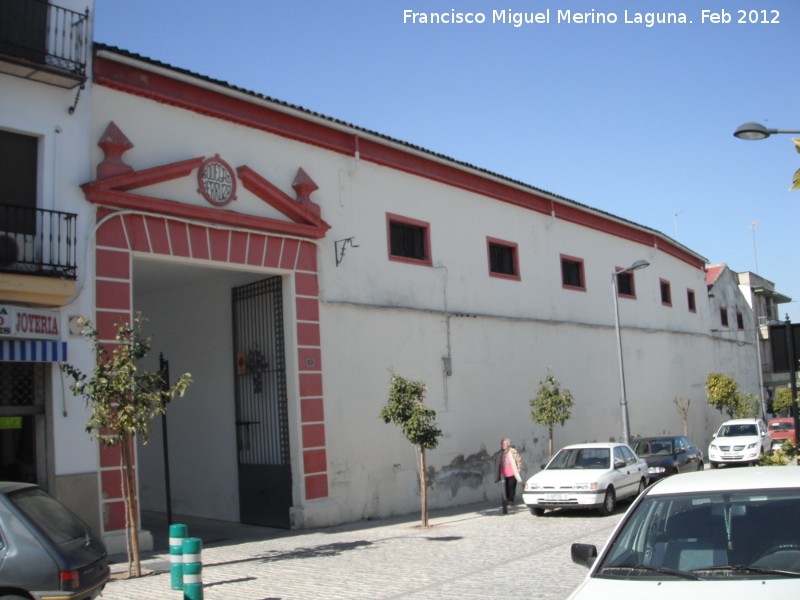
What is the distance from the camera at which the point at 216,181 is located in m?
15.4

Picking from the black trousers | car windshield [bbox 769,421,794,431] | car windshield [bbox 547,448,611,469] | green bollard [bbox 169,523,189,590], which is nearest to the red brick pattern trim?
green bollard [bbox 169,523,189,590]

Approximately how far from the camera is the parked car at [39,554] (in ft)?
23.1

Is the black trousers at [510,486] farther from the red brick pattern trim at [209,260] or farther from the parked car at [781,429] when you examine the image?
the parked car at [781,429]

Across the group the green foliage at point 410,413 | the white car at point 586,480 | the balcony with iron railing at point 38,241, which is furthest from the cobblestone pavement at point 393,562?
the balcony with iron railing at point 38,241

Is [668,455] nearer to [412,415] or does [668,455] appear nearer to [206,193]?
[412,415]

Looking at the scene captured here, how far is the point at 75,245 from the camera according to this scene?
12914mm

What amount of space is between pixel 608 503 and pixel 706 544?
40.0ft

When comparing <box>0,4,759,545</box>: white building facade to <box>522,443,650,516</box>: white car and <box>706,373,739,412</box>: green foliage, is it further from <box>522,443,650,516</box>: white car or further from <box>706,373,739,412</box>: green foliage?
<box>706,373,739,412</box>: green foliage

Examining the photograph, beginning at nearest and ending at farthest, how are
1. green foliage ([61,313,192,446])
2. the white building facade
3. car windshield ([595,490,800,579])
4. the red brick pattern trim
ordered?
car windshield ([595,490,800,579]), green foliage ([61,313,192,446]), the red brick pattern trim, the white building facade

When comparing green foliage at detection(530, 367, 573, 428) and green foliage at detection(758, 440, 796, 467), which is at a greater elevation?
green foliage at detection(530, 367, 573, 428)

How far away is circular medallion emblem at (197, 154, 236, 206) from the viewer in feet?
49.6

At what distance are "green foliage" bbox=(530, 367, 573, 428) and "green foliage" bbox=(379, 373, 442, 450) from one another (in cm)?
588

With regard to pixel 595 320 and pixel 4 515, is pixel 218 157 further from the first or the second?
pixel 595 320

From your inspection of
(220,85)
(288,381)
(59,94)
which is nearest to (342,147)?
(220,85)
